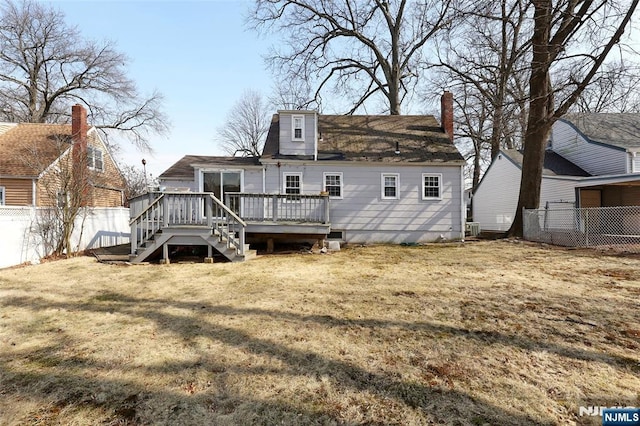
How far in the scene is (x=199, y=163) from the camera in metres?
12.1

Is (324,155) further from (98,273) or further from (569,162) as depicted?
(569,162)

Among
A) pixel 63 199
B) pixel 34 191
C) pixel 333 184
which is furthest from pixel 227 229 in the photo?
pixel 34 191

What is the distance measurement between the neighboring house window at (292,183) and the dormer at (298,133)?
3.25ft

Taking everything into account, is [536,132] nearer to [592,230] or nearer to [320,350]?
[592,230]

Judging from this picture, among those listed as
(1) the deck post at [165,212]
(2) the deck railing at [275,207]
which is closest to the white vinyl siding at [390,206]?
(2) the deck railing at [275,207]

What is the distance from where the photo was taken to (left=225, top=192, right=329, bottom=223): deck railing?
33.1ft

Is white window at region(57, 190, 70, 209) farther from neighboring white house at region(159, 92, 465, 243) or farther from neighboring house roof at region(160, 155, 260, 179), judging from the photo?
neighboring white house at region(159, 92, 465, 243)

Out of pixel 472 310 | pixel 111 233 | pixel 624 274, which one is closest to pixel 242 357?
pixel 472 310

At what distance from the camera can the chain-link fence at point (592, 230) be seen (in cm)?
1045

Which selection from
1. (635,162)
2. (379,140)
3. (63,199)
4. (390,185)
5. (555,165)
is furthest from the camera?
(555,165)

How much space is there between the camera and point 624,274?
20.7 feet

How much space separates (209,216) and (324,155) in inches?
252

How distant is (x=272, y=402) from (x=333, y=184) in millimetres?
10978

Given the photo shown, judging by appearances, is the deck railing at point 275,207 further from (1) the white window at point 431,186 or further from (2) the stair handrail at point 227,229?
(1) the white window at point 431,186
